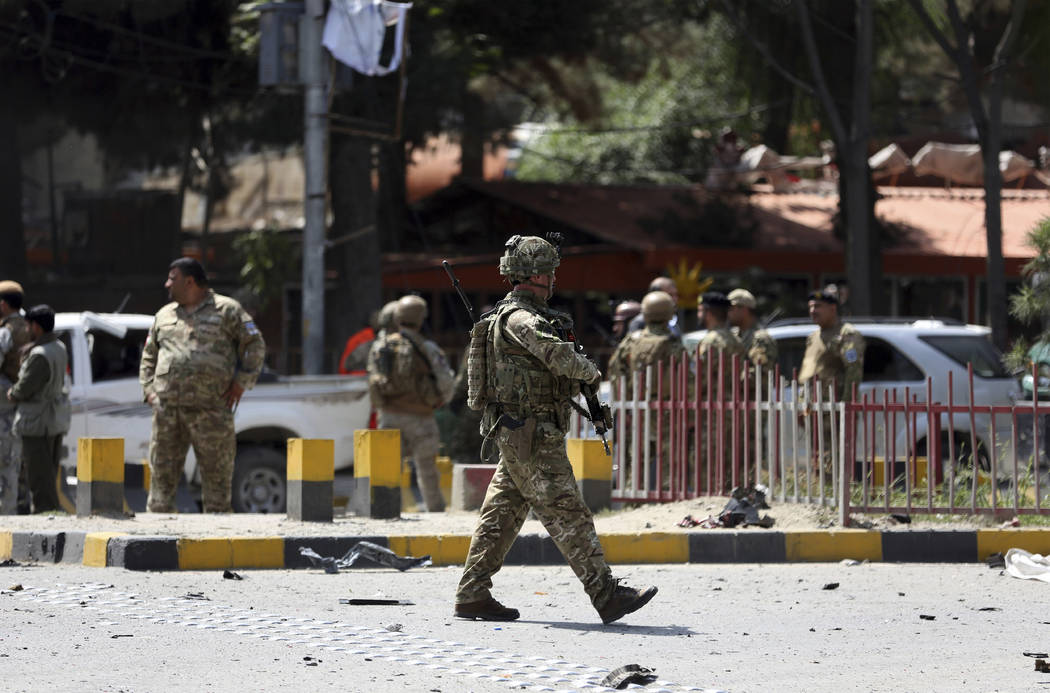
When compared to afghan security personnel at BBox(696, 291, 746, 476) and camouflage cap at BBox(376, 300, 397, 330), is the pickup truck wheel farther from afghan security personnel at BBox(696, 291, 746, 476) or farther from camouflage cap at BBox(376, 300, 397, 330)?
afghan security personnel at BBox(696, 291, 746, 476)

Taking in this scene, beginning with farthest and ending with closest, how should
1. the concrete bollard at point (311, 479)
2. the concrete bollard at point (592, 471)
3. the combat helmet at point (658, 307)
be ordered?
the combat helmet at point (658, 307) → the concrete bollard at point (592, 471) → the concrete bollard at point (311, 479)

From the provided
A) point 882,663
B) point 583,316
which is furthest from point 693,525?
point 583,316

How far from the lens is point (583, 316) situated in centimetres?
2425

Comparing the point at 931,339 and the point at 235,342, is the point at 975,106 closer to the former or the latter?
the point at 931,339

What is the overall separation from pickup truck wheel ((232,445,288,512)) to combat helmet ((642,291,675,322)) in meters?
3.72

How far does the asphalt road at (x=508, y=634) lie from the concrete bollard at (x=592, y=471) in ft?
6.88

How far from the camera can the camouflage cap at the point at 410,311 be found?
39.2 feet

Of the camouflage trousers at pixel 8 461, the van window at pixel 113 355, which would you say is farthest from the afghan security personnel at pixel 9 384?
the van window at pixel 113 355

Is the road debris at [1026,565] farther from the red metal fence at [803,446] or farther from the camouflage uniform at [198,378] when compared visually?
the camouflage uniform at [198,378]

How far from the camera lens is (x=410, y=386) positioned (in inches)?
469

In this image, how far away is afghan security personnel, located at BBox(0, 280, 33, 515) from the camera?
36.8ft

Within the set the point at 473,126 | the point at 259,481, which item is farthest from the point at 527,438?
the point at 473,126

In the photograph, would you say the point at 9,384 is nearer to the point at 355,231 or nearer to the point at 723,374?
the point at 723,374

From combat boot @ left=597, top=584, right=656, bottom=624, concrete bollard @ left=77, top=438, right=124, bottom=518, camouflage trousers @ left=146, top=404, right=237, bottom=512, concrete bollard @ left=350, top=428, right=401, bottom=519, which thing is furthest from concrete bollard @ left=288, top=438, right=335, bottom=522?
combat boot @ left=597, top=584, right=656, bottom=624
